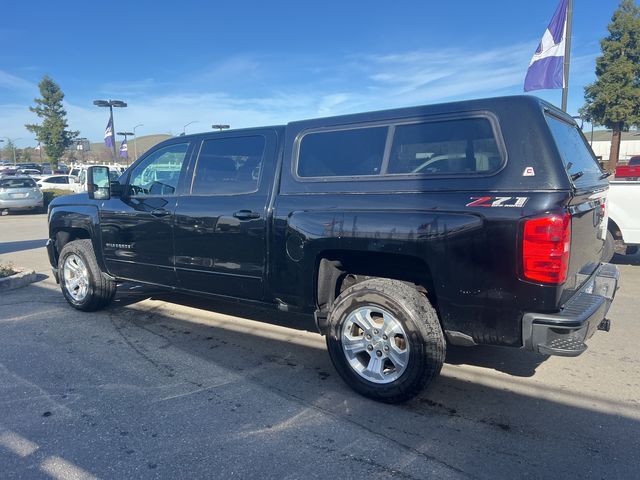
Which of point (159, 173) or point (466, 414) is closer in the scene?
point (466, 414)

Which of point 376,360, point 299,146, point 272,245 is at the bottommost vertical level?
point 376,360

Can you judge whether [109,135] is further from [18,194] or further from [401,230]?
[401,230]

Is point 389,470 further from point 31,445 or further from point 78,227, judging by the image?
point 78,227

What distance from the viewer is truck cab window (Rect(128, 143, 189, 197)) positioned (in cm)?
467

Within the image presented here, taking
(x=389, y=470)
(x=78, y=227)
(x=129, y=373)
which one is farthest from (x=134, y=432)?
(x=78, y=227)

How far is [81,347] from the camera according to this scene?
176 inches

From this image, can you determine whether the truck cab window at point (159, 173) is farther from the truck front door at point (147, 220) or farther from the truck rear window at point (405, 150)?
the truck rear window at point (405, 150)

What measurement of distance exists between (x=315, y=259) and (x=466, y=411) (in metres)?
1.50

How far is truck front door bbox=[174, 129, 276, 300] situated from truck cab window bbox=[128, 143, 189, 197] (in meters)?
0.24

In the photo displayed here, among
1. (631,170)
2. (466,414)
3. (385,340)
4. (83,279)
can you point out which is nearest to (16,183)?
(83,279)

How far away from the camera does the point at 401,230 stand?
315cm

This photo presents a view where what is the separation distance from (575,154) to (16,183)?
20035mm

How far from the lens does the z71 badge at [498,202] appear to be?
2799 millimetres

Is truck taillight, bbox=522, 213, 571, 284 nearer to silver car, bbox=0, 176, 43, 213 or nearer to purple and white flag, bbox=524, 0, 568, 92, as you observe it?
purple and white flag, bbox=524, 0, 568, 92
